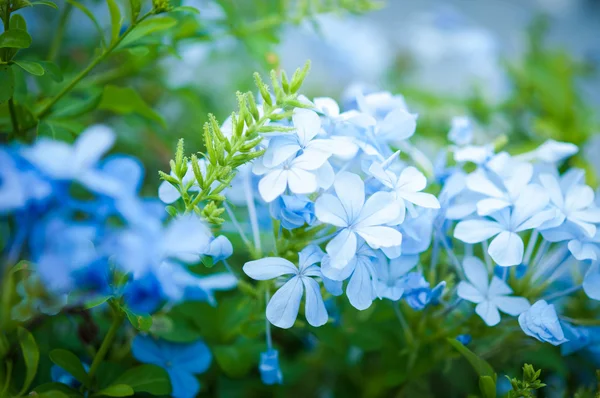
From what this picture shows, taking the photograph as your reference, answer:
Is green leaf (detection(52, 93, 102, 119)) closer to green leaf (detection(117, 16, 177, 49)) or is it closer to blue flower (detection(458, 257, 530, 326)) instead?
green leaf (detection(117, 16, 177, 49))

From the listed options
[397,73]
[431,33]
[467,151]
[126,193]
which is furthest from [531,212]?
[431,33]

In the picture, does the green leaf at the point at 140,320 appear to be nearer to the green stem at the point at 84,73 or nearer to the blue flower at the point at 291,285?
the blue flower at the point at 291,285

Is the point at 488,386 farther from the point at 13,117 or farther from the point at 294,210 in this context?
the point at 13,117

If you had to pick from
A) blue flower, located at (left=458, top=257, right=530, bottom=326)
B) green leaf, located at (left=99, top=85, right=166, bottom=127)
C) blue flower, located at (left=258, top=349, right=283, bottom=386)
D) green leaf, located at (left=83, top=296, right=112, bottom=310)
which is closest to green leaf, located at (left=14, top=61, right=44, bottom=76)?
green leaf, located at (left=99, top=85, right=166, bottom=127)

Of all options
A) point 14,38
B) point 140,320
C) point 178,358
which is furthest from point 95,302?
point 14,38

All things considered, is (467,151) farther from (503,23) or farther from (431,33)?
(503,23)

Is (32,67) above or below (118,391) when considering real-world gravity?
above
